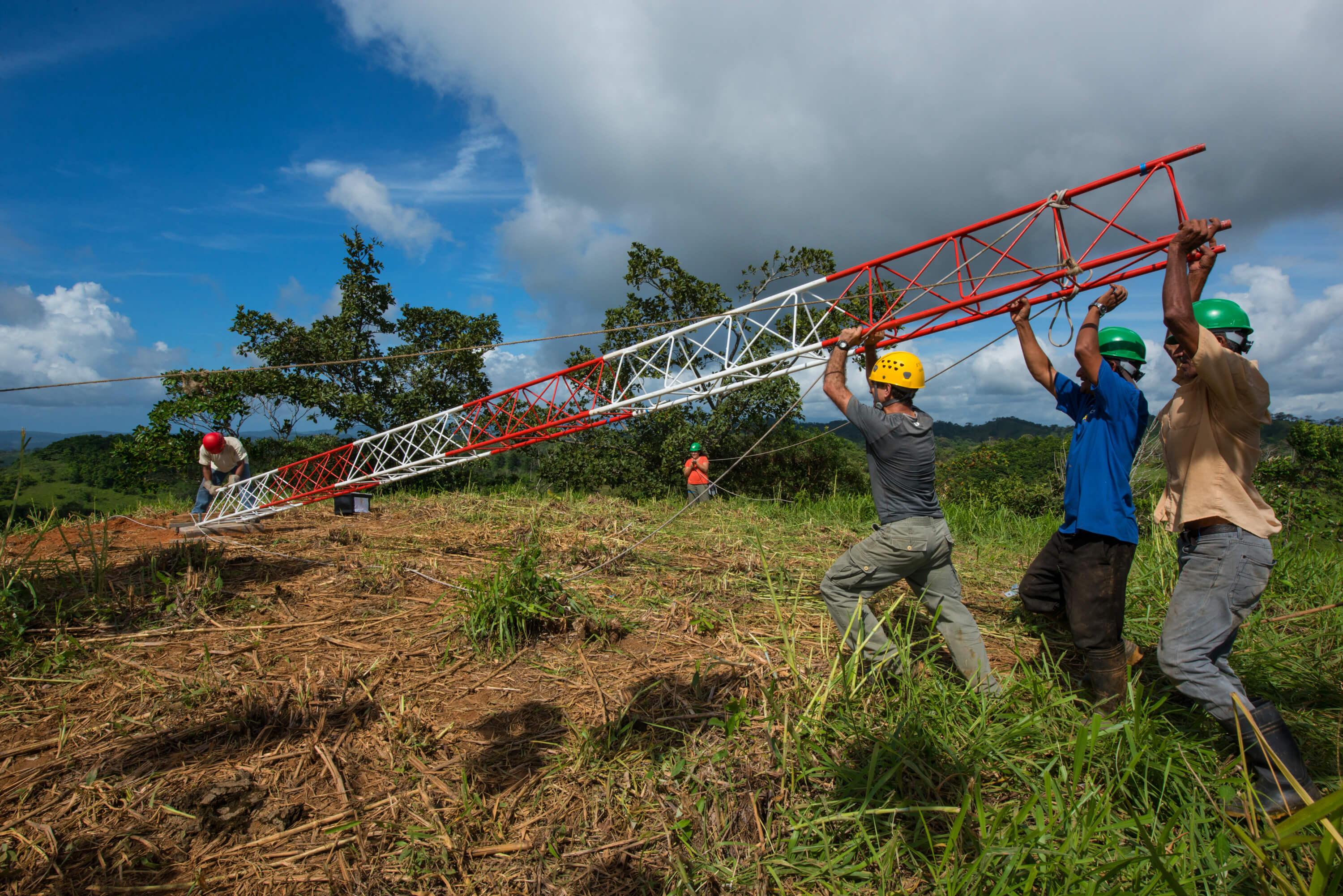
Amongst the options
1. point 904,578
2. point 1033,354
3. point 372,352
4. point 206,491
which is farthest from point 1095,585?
point 372,352

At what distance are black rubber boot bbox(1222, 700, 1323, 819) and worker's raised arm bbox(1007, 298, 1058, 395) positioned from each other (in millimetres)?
1695

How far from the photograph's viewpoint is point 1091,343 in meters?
3.04

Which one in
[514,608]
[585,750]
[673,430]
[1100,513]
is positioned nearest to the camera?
[585,750]

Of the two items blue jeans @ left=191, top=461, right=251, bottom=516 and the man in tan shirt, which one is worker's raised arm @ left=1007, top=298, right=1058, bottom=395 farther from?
blue jeans @ left=191, top=461, right=251, bottom=516

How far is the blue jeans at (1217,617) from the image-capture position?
8.17 feet

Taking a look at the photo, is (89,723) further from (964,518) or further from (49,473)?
(49,473)

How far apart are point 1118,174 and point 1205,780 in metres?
3.99

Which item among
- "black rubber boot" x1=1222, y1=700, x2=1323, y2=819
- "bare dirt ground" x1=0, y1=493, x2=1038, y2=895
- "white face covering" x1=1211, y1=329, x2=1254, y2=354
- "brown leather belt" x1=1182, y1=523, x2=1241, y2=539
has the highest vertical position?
"white face covering" x1=1211, y1=329, x2=1254, y2=354

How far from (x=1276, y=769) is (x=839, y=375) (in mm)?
2450

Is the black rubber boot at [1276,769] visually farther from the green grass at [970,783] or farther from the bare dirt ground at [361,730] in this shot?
the bare dirt ground at [361,730]

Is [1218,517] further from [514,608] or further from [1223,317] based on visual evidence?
[514,608]

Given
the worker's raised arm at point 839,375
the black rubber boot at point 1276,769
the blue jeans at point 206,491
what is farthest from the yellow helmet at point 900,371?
the blue jeans at point 206,491

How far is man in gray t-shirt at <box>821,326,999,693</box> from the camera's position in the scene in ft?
10.2

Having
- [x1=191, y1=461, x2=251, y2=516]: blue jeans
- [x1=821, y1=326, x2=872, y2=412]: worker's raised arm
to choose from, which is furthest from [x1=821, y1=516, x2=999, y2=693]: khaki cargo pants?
[x1=191, y1=461, x2=251, y2=516]: blue jeans
